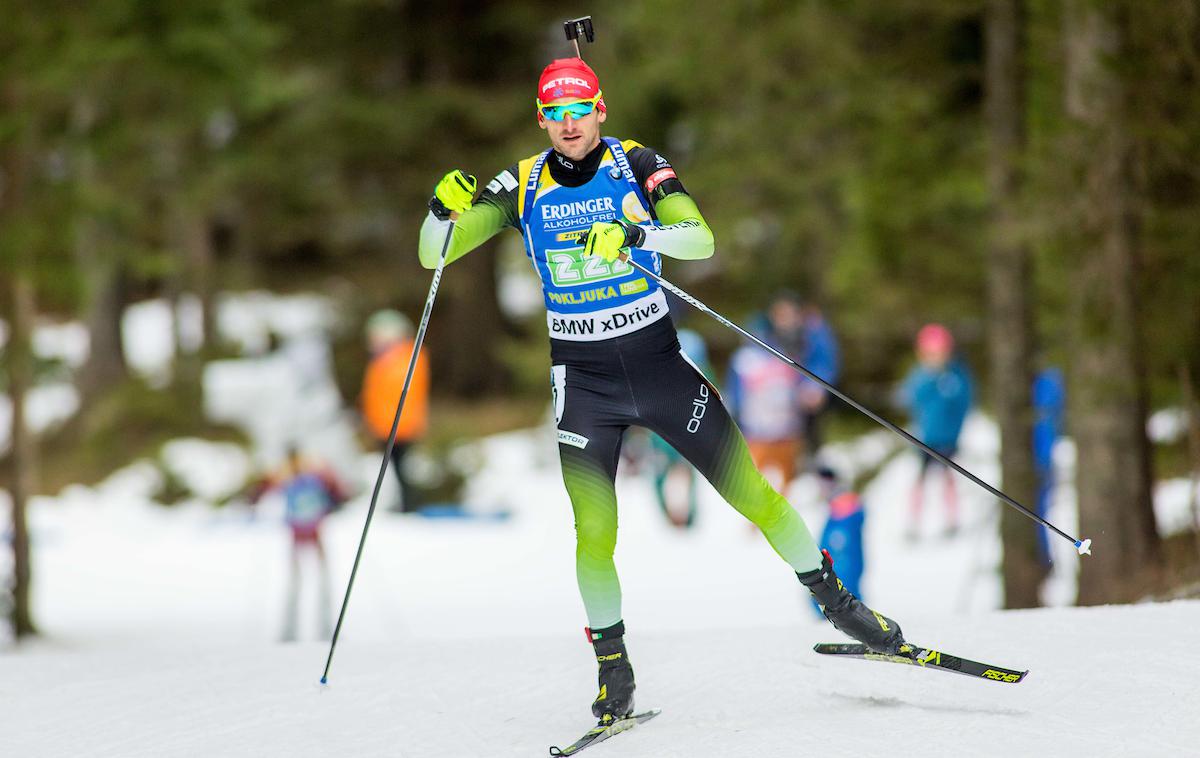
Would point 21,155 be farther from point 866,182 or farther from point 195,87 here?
point 866,182

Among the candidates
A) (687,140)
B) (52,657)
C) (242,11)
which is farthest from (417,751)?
(687,140)

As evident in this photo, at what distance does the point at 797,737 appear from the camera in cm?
466

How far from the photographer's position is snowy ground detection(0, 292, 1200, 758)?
15.8 ft

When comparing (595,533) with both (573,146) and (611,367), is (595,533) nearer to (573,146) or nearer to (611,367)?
(611,367)

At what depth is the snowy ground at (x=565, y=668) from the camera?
15.8 ft

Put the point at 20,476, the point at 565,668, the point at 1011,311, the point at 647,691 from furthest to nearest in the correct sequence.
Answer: the point at 20,476, the point at 1011,311, the point at 565,668, the point at 647,691

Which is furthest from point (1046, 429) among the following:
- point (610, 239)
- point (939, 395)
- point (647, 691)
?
point (610, 239)

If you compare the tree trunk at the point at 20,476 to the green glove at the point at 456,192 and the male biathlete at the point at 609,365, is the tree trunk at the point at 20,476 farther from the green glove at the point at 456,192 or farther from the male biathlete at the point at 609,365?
the male biathlete at the point at 609,365

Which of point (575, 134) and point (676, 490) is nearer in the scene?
point (575, 134)

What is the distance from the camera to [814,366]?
1348 centimetres

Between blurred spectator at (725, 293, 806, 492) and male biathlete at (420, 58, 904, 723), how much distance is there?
316 inches

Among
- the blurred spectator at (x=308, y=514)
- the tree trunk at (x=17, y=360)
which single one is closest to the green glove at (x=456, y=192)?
the blurred spectator at (x=308, y=514)

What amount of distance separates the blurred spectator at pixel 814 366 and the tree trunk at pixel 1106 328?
423 cm

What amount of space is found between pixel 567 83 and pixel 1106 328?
5.32 metres
